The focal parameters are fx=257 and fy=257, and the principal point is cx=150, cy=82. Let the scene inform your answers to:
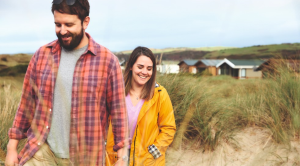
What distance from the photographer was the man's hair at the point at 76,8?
5.60 feet

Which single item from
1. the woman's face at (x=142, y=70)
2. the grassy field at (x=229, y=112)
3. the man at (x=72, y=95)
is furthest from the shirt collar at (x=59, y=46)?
the grassy field at (x=229, y=112)

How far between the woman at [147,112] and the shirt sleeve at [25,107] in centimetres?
74

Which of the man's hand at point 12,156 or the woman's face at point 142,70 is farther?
the woman's face at point 142,70

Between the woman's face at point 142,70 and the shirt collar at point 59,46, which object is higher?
the shirt collar at point 59,46

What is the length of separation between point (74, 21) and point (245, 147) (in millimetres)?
3984

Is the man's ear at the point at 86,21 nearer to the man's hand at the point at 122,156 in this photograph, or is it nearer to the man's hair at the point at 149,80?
the man's hair at the point at 149,80

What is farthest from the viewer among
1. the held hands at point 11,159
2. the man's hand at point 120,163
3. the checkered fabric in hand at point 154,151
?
the checkered fabric in hand at point 154,151

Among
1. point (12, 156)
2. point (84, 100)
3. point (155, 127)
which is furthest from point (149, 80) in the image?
point (12, 156)

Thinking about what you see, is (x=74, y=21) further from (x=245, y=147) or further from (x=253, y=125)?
(x=253, y=125)

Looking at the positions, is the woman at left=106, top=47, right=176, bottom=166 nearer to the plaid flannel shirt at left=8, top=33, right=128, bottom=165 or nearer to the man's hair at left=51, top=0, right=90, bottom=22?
the plaid flannel shirt at left=8, top=33, right=128, bottom=165

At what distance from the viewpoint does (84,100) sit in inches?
71.0

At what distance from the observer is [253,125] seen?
17.0 ft

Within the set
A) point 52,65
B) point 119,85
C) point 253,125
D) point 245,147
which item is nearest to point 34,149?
point 52,65

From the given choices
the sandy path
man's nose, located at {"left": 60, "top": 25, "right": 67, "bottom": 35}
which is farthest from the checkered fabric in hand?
the sandy path
